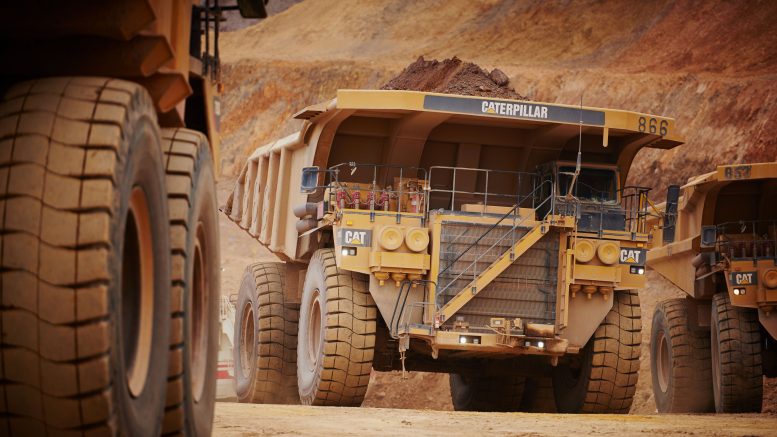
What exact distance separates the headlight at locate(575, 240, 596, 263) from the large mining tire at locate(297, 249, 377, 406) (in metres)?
1.91

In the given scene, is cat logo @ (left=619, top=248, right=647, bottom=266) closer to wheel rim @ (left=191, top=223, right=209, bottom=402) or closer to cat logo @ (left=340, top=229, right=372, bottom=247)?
cat logo @ (left=340, top=229, right=372, bottom=247)

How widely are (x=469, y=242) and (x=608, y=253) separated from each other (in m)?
1.28

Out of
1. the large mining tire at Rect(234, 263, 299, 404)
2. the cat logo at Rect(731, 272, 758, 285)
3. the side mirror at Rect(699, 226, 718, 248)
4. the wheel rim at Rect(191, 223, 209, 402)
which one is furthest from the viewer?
the side mirror at Rect(699, 226, 718, 248)

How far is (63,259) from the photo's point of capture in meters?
3.67

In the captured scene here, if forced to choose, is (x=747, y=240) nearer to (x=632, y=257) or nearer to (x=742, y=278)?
(x=742, y=278)

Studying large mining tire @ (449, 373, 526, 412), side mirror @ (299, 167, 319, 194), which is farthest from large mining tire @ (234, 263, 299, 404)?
side mirror @ (299, 167, 319, 194)

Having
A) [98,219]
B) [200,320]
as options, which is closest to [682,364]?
[200,320]

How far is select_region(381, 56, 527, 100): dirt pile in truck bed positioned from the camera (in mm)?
18469

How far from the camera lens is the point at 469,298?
1280 cm

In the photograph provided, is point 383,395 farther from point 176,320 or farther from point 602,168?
point 176,320

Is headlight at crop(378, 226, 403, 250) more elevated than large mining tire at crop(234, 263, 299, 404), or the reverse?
headlight at crop(378, 226, 403, 250)

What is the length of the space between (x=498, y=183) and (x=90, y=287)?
36.2 feet

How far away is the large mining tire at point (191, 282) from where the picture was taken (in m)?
4.92

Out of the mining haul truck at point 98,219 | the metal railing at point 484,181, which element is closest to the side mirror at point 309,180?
the metal railing at point 484,181
